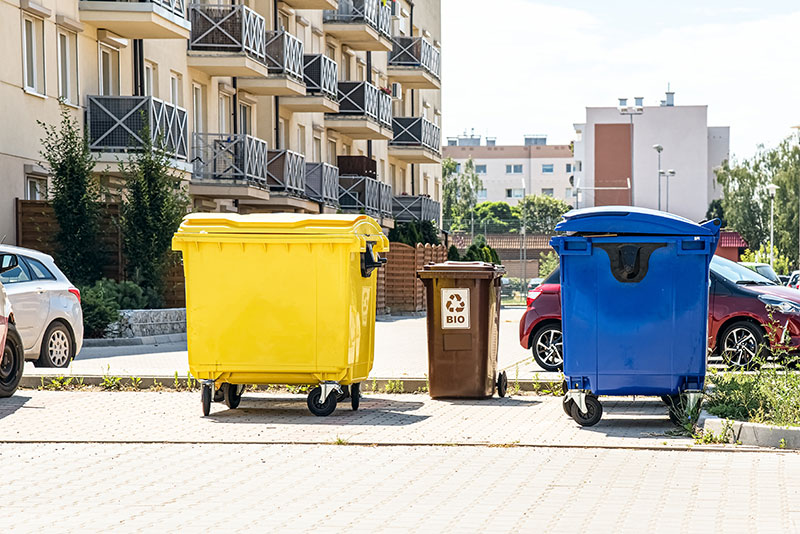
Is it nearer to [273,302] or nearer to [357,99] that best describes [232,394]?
[273,302]

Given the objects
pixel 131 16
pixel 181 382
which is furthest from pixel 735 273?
pixel 131 16

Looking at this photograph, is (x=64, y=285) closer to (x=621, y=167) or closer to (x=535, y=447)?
(x=535, y=447)

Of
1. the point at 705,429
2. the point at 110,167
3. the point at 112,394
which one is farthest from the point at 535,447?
the point at 110,167

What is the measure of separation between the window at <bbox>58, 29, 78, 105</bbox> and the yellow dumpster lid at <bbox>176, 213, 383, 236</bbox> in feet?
47.1

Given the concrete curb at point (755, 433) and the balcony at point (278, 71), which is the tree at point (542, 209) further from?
the concrete curb at point (755, 433)

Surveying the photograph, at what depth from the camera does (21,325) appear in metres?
15.4

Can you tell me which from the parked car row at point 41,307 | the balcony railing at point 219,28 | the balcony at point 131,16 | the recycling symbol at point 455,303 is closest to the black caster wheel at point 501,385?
the recycling symbol at point 455,303

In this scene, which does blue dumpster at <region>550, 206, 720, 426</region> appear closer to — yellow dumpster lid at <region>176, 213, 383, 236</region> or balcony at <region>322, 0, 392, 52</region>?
yellow dumpster lid at <region>176, 213, 383, 236</region>

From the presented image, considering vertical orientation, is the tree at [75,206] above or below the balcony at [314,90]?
below

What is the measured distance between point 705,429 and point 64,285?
9197 mm

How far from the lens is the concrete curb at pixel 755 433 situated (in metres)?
9.42

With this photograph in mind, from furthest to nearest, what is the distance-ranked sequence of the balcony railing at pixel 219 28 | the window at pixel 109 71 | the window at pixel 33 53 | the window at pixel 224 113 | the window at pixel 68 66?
1. the window at pixel 224 113
2. the balcony railing at pixel 219 28
3. the window at pixel 109 71
4. the window at pixel 68 66
5. the window at pixel 33 53

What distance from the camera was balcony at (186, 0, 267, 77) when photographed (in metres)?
31.3

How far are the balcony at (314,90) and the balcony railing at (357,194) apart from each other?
3.95m
